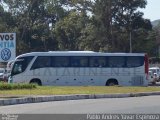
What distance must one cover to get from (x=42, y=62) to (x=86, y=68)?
3482 millimetres

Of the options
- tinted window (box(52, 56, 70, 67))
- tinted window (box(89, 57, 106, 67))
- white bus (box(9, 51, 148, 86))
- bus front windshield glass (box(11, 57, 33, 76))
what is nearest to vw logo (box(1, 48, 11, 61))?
bus front windshield glass (box(11, 57, 33, 76))

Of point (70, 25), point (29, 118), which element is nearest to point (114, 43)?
point (70, 25)

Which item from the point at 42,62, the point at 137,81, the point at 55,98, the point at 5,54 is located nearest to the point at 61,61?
the point at 42,62

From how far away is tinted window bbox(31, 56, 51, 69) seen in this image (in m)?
42.4

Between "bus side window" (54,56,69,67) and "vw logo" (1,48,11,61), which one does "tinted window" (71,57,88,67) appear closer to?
"bus side window" (54,56,69,67)

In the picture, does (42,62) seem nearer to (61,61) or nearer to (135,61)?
(61,61)

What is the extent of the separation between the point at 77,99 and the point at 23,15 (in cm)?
7061

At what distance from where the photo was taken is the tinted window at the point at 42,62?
42.4 m

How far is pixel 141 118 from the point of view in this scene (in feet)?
52.8

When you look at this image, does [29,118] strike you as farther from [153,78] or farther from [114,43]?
[114,43]

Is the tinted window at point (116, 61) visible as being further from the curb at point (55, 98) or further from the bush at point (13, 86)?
the curb at point (55, 98)

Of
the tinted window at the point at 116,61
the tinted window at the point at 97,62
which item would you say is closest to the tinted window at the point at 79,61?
the tinted window at the point at 97,62

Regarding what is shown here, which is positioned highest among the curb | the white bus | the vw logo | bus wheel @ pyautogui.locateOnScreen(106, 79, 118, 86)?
the vw logo

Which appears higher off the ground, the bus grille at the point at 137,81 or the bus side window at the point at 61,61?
the bus side window at the point at 61,61
